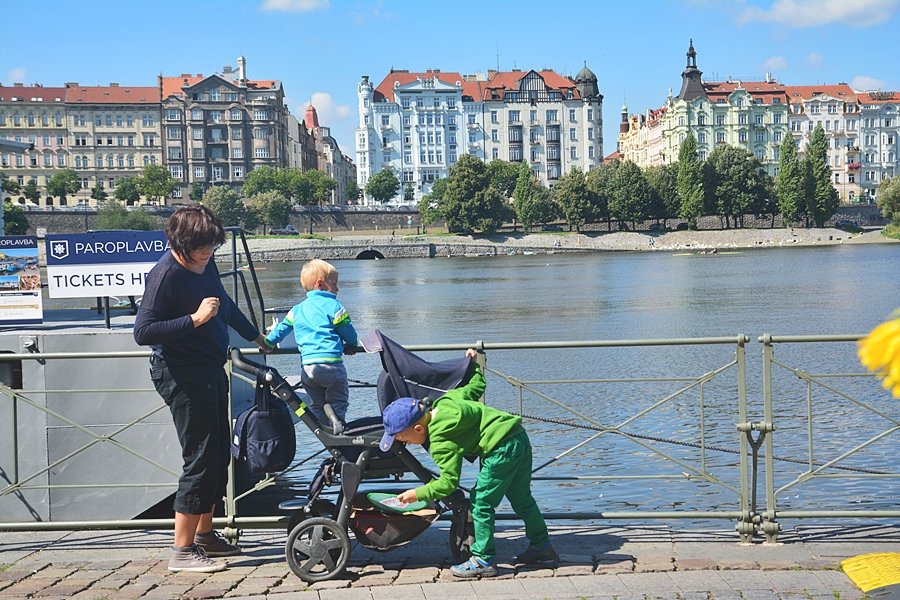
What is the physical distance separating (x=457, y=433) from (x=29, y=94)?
573 ft

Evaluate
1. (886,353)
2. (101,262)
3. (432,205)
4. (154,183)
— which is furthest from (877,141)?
(886,353)

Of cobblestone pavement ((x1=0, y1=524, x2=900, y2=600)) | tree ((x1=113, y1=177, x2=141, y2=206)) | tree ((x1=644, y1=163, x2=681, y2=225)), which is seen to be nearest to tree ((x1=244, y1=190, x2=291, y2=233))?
tree ((x1=113, y1=177, x2=141, y2=206))

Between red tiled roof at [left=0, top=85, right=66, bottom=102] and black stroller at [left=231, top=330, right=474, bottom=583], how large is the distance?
6749 inches

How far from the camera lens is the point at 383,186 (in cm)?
15462

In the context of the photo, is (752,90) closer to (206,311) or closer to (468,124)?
(468,124)

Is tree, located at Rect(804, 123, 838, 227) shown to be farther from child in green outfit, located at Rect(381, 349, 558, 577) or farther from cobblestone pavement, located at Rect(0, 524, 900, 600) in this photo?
child in green outfit, located at Rect(381, 349, 558, 577)

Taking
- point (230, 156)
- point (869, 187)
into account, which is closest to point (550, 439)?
point (230, 156)

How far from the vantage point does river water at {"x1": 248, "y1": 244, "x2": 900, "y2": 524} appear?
12484 millimetres

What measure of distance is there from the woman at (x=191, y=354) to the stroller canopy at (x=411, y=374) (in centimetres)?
98

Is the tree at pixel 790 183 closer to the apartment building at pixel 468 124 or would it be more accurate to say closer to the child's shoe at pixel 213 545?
the apartment building at pixel 468 124

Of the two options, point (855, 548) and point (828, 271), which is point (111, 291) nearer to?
point (855, 548)

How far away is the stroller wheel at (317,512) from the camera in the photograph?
6250 millimetres

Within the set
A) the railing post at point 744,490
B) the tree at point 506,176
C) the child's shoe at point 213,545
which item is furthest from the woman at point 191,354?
the tree at point 506,176

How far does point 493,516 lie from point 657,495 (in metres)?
6.53
